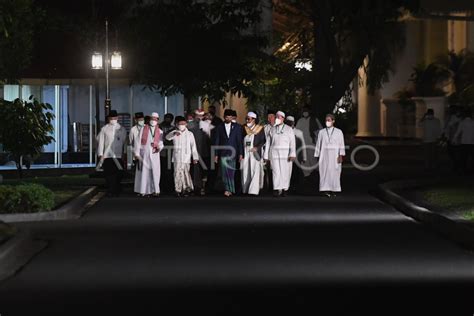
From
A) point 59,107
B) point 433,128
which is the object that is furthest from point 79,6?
point 433,128

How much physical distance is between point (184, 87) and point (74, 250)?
23329 mm

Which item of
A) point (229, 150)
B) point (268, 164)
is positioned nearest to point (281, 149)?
point (268, 164)

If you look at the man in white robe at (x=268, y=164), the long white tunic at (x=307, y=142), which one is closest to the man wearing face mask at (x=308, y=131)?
the long white tunic at (x=307, y=142)

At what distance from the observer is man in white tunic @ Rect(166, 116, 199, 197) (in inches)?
1197

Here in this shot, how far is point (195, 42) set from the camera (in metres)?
40.2

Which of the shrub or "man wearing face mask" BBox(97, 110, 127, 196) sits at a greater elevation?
"man wearing face mask" BBox(97, 110, 127, 196)

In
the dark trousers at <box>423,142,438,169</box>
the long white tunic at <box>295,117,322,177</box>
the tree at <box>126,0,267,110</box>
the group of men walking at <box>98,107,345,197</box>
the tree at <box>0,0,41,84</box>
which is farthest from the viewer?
the tree at <box>126,0,267,110</box>

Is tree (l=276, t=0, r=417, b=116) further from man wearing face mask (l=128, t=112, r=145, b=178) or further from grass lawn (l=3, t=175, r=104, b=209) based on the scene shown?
man wearing face mask (l=128, t=112, r=145, b=178)

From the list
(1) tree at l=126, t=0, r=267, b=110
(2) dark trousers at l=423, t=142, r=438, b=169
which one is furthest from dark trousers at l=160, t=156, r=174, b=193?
(2) dark trousers at l=423, t=142, r=438, b=169

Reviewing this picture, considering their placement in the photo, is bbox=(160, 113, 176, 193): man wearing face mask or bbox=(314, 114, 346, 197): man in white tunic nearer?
bbox=(314, 114, 346, 197): man in white tunic

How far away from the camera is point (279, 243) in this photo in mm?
18594

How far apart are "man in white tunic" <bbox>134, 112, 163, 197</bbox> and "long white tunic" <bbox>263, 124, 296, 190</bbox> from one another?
247 centimetres

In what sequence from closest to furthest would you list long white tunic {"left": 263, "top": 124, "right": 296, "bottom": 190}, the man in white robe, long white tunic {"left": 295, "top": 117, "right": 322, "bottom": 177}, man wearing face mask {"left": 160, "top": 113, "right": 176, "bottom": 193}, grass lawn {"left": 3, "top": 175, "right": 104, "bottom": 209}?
grass lawn {"left": 3, "top": 175, "right": 104, "bottom": 209} → long white tunic {"left": 263, "top": 124, "right": 296, "bottom": 190} → the man in white robe → man wearing face mask {"left": 160, "top": 113, "right": 176, "bottom": 193} → long white tunic {"left": 295, "top": 117, "right": 322, "bottom": 177}

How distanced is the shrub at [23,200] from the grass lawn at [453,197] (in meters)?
6.79
